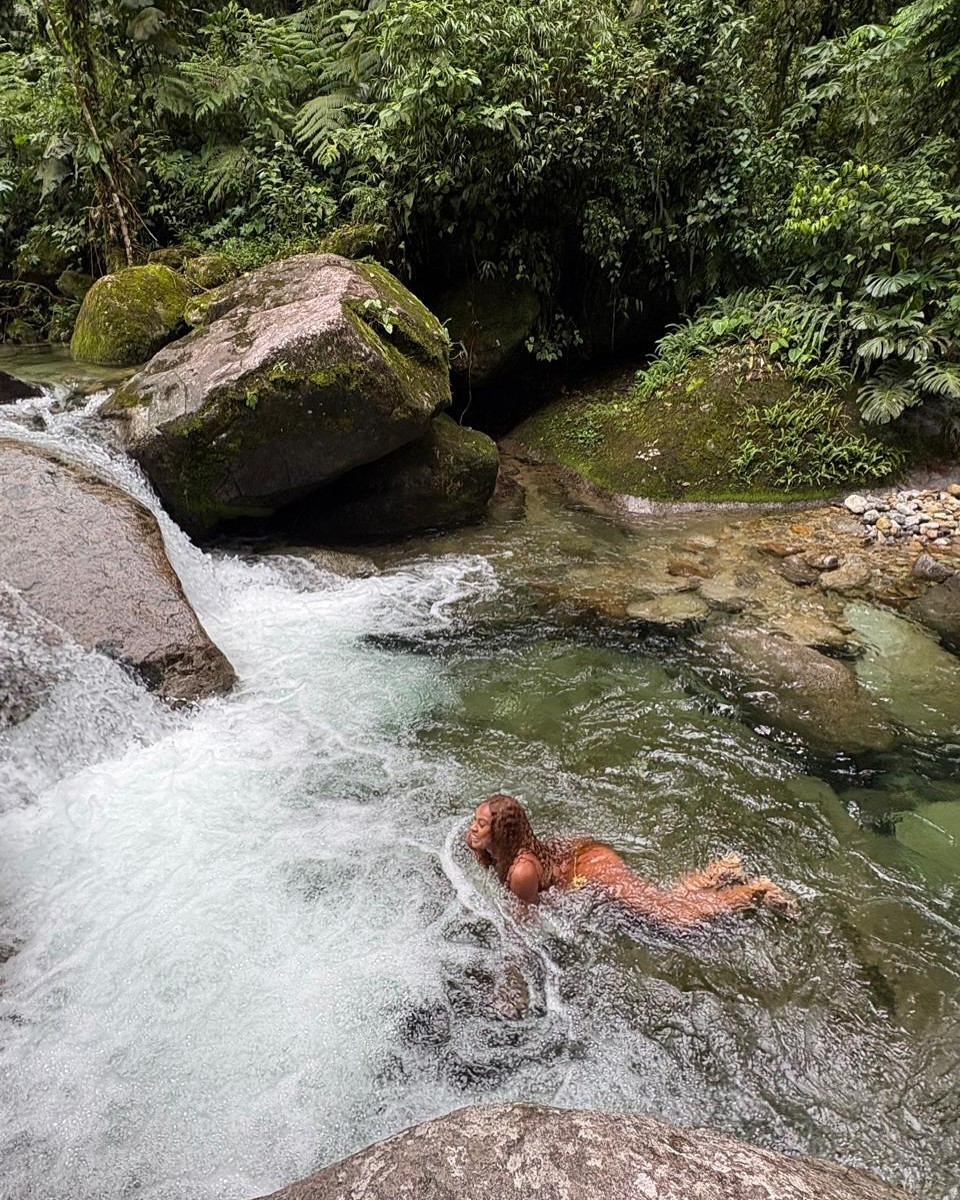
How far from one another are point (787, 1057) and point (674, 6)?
36.1 feet

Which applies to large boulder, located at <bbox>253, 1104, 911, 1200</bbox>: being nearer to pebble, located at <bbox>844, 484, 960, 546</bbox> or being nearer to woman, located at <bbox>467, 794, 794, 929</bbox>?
woman, located at <bbox>467, 794, 794, 929</bbox>

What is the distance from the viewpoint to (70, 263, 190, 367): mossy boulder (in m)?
8.26

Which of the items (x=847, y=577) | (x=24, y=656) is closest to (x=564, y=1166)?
(x=24, y=656)

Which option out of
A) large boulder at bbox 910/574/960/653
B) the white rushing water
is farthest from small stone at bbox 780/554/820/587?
the white rushing water

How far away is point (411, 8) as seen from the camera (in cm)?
763

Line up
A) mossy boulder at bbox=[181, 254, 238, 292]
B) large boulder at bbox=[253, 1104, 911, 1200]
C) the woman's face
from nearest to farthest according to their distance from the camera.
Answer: large boulder at bbox=[253, 1104, 911, 1200]
the woman's face
mossy boulder at bbox=[181, 254, 238, 292]

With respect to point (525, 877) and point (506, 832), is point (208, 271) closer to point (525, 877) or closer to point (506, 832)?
point (506, 832)

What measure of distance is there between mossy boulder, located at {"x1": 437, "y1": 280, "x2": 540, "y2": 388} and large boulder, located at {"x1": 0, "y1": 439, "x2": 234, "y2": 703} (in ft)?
17.7

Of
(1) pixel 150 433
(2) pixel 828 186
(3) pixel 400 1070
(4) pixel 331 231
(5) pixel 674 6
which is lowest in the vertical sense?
(3) pixel 400 1070

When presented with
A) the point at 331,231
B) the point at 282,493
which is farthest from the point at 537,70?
the point at 282,493

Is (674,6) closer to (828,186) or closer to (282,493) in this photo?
(828,186)

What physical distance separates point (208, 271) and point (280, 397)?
13.3 ft

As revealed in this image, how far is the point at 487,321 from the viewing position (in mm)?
9711

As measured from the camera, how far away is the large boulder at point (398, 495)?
742 cm
